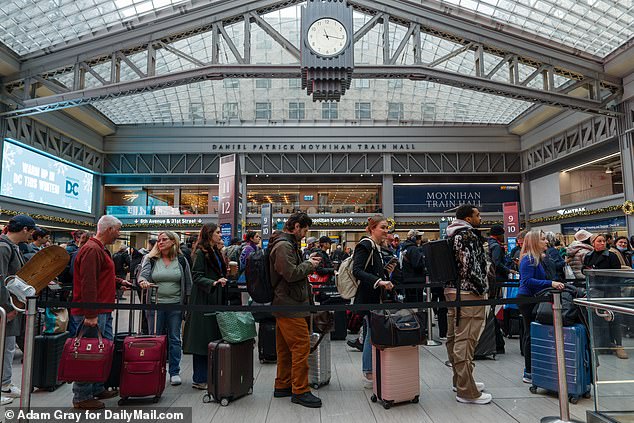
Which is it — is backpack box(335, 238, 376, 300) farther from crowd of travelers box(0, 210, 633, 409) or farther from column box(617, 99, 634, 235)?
column box(617, 99, 634, 235)

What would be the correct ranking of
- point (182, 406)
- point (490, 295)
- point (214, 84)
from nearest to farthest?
point (182, 406), point (490, 295), point (214, 84)

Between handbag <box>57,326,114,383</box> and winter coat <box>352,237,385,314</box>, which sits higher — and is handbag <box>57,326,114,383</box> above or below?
below

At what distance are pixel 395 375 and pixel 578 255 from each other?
4.26m

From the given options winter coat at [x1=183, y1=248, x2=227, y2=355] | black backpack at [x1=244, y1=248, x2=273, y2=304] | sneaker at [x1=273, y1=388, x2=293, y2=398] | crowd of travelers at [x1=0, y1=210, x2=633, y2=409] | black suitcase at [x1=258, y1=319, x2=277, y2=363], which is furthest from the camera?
black suitcase at [x1=258, y1=319, x2=277, y2=363]

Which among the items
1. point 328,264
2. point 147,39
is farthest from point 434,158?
point 328,264

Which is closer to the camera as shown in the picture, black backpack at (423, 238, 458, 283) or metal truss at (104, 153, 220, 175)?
black backpack at (423, 238, 458, 283)

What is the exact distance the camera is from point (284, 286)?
3936mm

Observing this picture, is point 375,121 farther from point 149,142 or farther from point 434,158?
point 149,142

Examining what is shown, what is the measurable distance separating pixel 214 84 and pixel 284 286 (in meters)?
23.9

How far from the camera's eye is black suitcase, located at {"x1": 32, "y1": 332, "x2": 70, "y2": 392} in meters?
4.32

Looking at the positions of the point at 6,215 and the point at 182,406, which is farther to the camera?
the point at 6,215

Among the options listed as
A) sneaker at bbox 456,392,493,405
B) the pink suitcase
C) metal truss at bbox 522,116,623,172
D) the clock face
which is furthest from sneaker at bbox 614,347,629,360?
metal truss at bbox 522,116,623,172

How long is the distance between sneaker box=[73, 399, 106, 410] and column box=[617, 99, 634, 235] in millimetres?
19506

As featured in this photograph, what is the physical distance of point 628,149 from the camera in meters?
17.3
